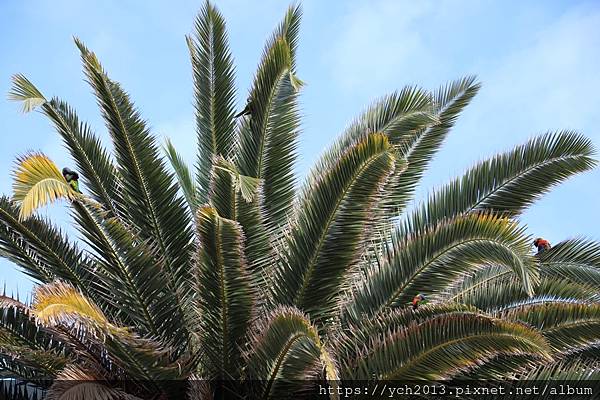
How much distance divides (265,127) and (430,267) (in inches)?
98.3

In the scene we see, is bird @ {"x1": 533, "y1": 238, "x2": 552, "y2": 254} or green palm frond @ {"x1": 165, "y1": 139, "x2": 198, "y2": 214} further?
green palm frond @ {"x1": 165, "y1": 139, "x2": 198, "y2": 214}

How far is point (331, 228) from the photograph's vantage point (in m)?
8.77

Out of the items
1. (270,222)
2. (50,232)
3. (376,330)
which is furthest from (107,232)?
(376,330)

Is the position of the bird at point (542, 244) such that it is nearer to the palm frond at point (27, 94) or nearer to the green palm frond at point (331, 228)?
the green palm frond at point (331, 228)

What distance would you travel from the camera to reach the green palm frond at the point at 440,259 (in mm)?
7918

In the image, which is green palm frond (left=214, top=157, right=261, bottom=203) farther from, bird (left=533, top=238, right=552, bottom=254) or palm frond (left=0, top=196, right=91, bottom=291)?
bird (left=533, top=238, right=552, bottom=254)

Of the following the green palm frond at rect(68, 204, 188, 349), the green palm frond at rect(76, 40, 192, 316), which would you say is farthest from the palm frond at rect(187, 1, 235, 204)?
the green palm frond at rect(68, 204, 188, 349)

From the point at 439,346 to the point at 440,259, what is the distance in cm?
103

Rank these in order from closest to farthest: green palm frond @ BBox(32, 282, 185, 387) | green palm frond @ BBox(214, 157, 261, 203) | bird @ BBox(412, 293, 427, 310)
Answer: green palm frond @ BBox(32, 282, 185, 387), green palm frond @ BBox(214, 157, 261, 203), bird @ BBox(412, 293, 427, 310)

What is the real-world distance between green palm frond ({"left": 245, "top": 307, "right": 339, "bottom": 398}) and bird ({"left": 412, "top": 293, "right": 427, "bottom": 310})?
3.76 feet

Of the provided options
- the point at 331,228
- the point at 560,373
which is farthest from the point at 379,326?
the point at 560,373

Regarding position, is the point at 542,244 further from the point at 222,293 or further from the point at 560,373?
the point at 222,293

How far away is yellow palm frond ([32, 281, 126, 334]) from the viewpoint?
7.09 meters

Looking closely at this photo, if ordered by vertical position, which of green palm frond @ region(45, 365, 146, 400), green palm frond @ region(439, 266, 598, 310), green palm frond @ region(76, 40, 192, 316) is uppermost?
green palm frond @ region(76, 40, 192, 316)
